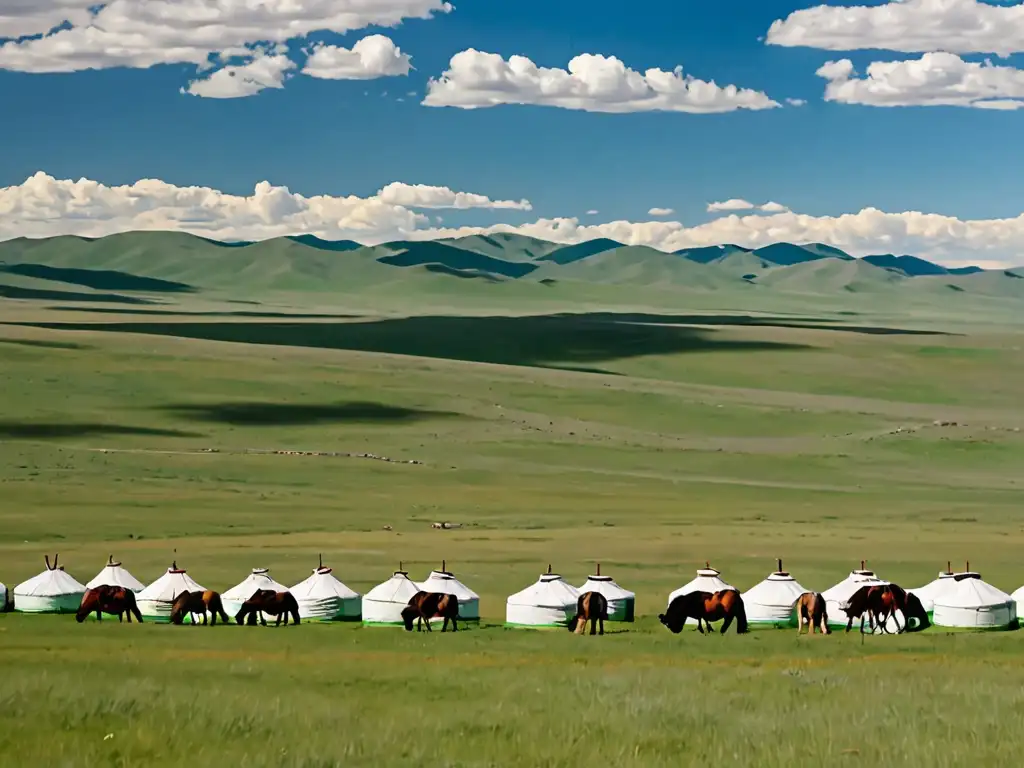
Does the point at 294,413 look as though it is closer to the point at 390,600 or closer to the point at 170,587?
the point at 170,587

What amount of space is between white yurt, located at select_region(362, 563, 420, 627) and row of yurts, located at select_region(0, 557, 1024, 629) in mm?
27

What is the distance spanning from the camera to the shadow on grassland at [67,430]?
9769cm

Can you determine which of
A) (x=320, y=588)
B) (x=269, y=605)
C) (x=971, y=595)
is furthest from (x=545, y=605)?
(x=971, y=595)

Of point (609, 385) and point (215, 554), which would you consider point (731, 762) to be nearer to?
point (215, 554)

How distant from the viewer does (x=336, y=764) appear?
53.6 feet

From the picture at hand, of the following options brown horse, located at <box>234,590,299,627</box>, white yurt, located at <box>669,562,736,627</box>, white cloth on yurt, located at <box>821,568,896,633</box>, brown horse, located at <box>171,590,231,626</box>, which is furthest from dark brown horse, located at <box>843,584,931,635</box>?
brown horse, located at <box>171,590,231,626</box>

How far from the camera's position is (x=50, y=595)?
149 ft

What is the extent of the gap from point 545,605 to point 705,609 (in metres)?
5.00

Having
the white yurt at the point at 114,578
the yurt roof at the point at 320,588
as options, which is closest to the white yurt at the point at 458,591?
the yurt roof at the point at 320,588

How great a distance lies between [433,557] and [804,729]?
38.5 m

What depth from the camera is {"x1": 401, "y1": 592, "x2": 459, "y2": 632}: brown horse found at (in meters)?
41.5

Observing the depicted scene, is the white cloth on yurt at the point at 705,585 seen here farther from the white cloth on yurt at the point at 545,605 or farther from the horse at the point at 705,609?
the horse at the point at 705,609

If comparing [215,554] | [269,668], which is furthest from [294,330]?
[269,668]

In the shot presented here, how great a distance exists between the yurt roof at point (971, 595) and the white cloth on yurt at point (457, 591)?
12.5 metres
